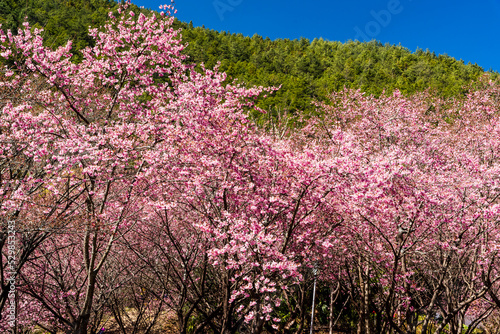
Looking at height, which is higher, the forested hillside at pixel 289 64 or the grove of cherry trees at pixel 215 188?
the forested hillside at pixel 289 64

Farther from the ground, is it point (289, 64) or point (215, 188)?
point (289, 64)

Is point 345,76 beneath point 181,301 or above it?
above

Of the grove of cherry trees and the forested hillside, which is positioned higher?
the forested hillside

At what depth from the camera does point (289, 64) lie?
56.6 m

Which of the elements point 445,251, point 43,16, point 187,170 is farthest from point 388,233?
point 43,16

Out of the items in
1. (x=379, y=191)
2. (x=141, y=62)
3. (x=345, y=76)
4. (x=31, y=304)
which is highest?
(x=345, y=76)

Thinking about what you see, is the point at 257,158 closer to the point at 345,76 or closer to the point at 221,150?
the point at 221,150

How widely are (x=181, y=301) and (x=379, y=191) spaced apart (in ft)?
15.9

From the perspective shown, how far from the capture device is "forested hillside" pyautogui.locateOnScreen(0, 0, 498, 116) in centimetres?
3722

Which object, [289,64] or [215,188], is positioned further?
[289,64]

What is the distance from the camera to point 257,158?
6.14 meters

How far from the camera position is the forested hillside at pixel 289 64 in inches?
1465

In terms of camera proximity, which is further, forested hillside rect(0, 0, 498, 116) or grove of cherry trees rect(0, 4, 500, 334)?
forested hillside rect(0, 0, 498, 116)

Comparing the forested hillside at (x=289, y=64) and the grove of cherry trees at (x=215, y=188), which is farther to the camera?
the forested hillside at (x=289, y=64)
